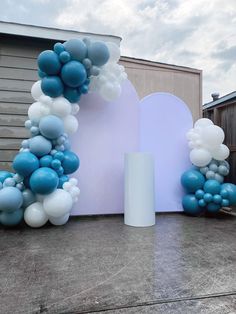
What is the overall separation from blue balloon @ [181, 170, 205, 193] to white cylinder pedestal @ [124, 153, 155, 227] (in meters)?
0.83

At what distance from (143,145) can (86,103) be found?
123 cm

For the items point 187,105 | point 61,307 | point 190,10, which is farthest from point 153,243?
point 190,10

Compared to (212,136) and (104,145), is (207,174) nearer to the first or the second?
(212,136)

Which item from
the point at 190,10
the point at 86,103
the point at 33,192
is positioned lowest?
the point at 33,192

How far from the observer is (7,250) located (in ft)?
9.10

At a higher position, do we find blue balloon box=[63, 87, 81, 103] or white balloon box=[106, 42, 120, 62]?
white balloon box=[106, 42, 120, 62]

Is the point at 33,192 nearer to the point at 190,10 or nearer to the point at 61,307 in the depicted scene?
the point at 61,307

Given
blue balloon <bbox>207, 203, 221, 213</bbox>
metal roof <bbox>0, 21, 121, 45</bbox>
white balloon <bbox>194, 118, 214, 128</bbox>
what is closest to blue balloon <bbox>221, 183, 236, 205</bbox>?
blue balloon <bbox>207, 203, 221, 213</bbox>

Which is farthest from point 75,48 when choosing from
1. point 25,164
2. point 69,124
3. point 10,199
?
point 10,199

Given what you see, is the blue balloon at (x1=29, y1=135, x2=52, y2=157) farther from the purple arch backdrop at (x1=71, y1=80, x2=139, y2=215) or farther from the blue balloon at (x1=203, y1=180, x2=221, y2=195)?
the blue balloon at (x1=203, y1=180, x2=221, y2=195)

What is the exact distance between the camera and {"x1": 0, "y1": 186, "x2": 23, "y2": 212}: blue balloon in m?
3.27

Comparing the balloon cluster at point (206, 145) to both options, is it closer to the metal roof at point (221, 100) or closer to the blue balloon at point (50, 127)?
the metal roof at point (221, 100)

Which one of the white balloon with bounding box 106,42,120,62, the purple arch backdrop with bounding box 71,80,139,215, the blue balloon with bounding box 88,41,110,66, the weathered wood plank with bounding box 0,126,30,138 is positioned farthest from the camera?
the weathered wood plank with bounding box 0,126,30,138

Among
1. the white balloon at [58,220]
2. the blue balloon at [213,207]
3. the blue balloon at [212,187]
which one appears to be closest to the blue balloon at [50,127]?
the white balloon at [58,220]
